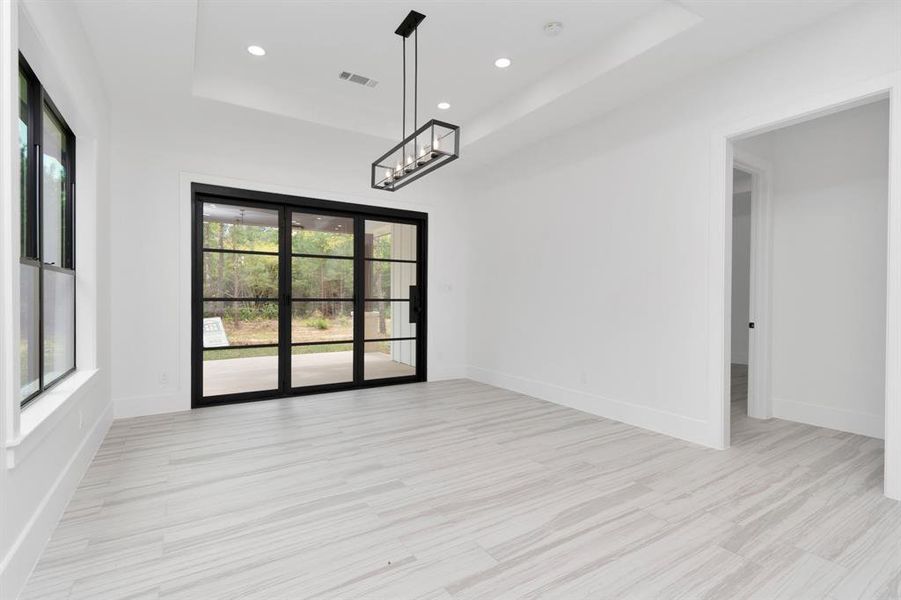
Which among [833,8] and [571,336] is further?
[571,336]

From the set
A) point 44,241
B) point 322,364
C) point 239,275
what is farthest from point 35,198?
point 322,364

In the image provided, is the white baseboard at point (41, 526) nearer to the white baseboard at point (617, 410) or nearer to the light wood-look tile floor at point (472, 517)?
Result: the light wood-look tile floor at point (472, 517)

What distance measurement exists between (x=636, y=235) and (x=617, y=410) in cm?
166

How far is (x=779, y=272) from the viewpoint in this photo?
4270mm

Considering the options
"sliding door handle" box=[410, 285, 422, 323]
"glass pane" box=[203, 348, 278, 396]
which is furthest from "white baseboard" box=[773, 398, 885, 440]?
"glass pane" box=[203, 348, 278, 396]

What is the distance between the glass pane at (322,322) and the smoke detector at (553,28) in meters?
3.65

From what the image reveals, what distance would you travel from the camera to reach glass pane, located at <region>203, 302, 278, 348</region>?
478 centimetres

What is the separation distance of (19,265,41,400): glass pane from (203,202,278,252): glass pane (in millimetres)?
2371

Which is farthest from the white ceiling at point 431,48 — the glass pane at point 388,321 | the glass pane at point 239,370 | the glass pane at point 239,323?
the glass pane at point 239,370

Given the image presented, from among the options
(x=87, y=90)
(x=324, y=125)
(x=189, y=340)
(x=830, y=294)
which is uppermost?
(x=324, y=125)

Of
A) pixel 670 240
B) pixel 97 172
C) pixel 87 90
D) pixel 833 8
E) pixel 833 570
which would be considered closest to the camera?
pixel 833 570

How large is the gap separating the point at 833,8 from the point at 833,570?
3213 mm

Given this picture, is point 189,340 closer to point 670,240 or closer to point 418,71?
point 418,71

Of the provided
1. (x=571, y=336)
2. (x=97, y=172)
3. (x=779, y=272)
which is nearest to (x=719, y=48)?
(x=779, y=272)
